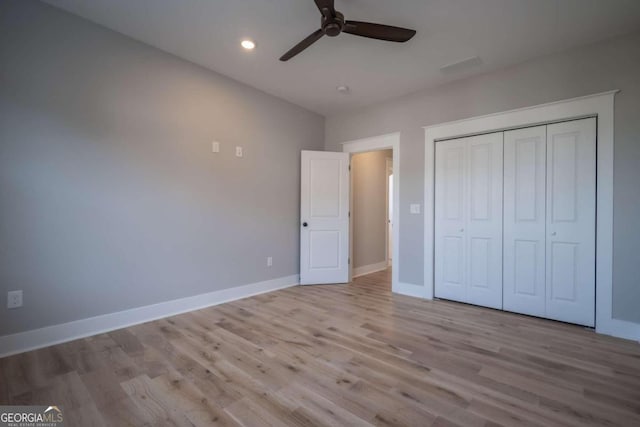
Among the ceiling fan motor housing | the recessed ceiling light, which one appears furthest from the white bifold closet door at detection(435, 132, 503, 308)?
the recessed ceiling light

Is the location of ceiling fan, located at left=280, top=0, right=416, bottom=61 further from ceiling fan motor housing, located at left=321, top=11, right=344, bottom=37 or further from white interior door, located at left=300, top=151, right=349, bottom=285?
white interior door, located at left=300, top=151, right=349, bottom=285

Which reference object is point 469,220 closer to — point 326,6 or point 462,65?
point 462,65

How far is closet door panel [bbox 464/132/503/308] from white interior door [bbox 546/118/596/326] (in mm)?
445

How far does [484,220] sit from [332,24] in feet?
8.77

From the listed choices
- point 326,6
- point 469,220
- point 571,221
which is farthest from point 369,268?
point 326,6

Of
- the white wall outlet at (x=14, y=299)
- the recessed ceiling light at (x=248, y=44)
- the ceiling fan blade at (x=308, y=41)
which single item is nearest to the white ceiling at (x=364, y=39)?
the recessed ceiling light at (x=248, y=44)

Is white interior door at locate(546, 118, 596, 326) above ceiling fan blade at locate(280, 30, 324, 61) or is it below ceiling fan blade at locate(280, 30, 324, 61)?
below

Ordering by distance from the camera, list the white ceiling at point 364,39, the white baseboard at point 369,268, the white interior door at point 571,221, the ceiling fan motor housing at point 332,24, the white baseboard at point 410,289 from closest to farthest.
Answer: the ceiling fan motor housing at point 332,24 → the white ceiling at point 364,39 → the white interior door at point 571,221 → the white baseboard at point 410,289 → the white baseboard at point 369,268

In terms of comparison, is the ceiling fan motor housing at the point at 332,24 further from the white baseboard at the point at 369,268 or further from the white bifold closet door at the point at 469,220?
the white baseboard at the point at 369,268

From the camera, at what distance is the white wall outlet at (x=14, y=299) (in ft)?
7.07

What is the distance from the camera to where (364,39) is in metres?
2.64

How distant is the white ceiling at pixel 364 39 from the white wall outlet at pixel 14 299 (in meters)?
2.33

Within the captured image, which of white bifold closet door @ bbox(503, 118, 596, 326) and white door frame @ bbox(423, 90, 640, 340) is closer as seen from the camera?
white door frame @ bbox(423, 90, 640, 340)

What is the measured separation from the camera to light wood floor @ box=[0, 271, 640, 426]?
1546mm
